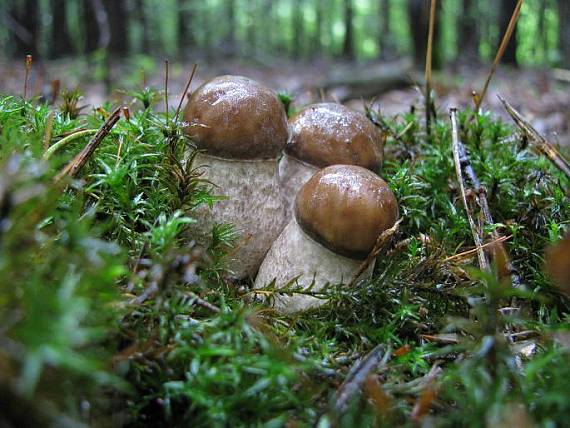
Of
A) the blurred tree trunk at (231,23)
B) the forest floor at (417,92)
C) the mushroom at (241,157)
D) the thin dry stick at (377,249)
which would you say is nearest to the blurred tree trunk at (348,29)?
the blurred tree trunk at (231,23)

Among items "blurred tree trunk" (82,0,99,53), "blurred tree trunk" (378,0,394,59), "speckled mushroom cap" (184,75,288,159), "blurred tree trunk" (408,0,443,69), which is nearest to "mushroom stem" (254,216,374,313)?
"speckled mushroom cap" (184,75,288,159)

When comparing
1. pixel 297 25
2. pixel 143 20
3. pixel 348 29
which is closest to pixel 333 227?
pixel 143 20

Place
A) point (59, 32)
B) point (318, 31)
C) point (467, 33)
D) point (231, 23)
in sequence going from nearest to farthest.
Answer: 1. point (59, 32)
2. point (467, 33)
3. point (231, 23)
4. point (318, 31)

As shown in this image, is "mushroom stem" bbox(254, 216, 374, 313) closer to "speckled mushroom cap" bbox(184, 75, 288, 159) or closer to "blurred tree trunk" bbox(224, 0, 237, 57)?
"speckled mushroom cap" bbox(184, 75, 288, 159)

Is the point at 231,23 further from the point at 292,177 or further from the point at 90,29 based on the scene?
the point at 292,177

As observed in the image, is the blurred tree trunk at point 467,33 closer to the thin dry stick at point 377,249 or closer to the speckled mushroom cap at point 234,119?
the speckled mushroom cap at point 234,119

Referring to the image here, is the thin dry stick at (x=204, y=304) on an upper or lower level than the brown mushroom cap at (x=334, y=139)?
lower
